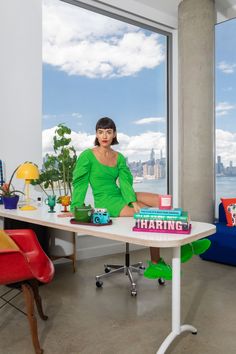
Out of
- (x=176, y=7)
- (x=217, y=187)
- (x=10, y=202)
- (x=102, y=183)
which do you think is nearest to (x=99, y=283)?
(x=102, y=183)

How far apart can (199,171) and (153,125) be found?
42.5 inches

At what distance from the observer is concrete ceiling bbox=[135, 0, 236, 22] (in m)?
5.07

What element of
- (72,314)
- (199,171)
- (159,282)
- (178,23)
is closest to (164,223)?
(72,314)

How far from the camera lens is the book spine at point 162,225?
2.03 m

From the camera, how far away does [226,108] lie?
5199 millimetres

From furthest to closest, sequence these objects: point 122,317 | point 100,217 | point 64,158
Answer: point 64,158 → point 122,317 → point 100,217

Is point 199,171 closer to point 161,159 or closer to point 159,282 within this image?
point 161,159

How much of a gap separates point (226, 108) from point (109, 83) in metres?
1.73

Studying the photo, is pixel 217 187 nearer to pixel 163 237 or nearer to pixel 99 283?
pixel 99 283

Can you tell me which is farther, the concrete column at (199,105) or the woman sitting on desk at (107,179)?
the concrete column at (199,105)

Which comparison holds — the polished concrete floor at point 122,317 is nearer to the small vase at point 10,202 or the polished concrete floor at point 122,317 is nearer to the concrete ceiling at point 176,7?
the small vase at point 10,202

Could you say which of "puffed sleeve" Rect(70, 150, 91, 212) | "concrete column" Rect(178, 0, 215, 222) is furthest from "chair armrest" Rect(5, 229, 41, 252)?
"concrete column" Rect(178, 0, 215, 222)

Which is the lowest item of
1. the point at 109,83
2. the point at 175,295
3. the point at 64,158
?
the point at 175,295

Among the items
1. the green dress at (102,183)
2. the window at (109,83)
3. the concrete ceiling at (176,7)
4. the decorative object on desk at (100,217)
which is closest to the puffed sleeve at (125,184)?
the green dress at (102,183)
